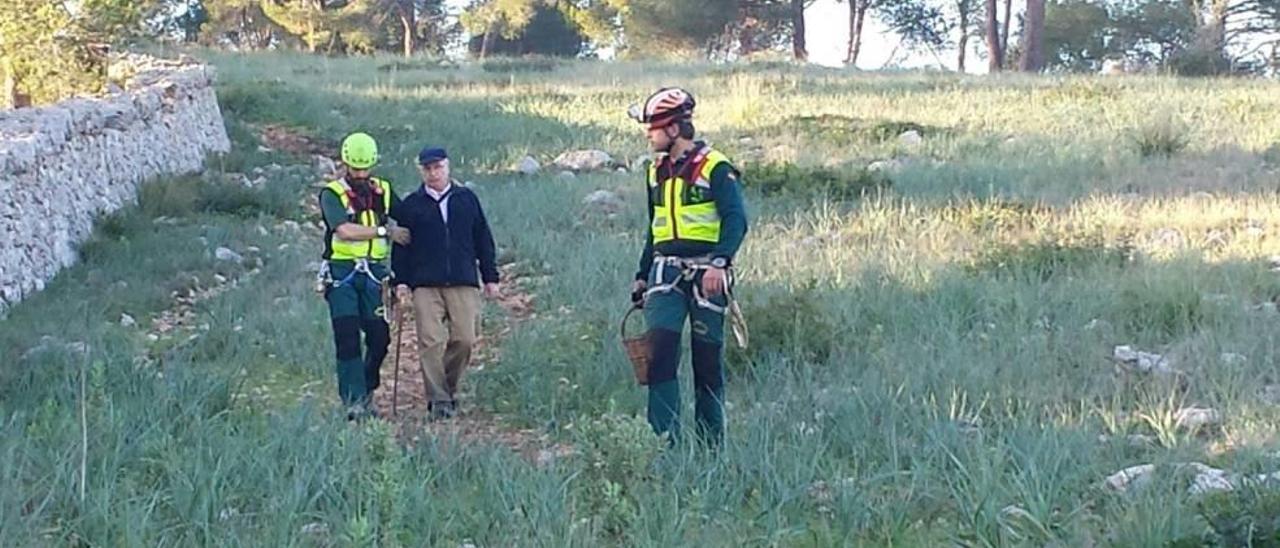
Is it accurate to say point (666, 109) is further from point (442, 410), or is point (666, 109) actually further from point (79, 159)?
point (79, 159)

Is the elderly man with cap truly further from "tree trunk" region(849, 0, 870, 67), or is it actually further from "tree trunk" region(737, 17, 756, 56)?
"tree trunk" region(849, 0, 870, 67)

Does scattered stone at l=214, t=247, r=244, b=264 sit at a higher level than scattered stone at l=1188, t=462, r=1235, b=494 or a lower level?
higher

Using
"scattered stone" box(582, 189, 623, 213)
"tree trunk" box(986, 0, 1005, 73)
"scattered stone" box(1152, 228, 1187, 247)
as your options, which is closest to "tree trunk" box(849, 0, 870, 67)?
"tree trunk" box(986, 0, 1005, 73)

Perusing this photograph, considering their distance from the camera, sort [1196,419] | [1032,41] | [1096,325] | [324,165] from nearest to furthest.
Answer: [1196,419]
[1096,325]
[324,165]
[1032,41]

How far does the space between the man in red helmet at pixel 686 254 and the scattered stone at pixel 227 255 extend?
5483mm

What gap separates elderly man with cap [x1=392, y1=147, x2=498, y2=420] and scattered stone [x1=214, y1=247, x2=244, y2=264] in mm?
3826

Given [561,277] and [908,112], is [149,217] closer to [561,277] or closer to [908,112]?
[561,277]

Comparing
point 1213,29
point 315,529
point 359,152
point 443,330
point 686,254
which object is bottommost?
point 315,529

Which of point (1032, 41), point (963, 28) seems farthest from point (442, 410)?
point (963, 28)

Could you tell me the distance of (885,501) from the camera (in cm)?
479

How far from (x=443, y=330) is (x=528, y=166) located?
855 centimetres

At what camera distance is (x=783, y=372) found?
684 cm

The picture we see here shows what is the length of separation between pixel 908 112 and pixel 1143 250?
9.46 metres

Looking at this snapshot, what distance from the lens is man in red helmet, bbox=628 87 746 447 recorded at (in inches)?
223
